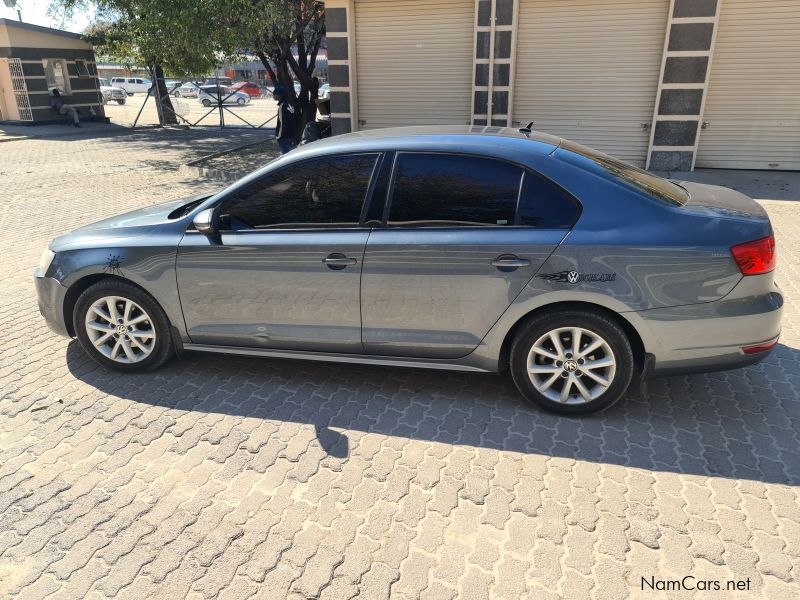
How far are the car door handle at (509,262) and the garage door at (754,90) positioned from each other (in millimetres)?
10050

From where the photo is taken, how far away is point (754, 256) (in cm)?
326

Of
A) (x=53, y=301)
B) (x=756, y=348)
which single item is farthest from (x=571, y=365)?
(x=53, y=301)

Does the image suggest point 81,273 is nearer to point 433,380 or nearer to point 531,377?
point 433,380

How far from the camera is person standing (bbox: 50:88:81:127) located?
74.8ft

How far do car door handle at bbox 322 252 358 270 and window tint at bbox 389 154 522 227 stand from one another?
351mm

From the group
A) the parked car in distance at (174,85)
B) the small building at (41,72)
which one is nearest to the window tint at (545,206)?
the parked car in distance at (174,85)

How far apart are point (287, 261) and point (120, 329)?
137 centimetres

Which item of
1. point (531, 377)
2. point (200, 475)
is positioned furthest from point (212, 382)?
point (531, 377)

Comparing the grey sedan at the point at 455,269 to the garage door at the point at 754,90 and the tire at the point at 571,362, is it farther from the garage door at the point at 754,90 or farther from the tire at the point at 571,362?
the garage door at the point at 754,90

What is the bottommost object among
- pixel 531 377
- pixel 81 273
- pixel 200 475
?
pixel 200 475

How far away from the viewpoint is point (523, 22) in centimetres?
1152

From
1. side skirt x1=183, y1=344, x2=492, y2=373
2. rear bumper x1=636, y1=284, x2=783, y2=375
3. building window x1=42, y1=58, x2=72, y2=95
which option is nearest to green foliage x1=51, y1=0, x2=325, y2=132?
building window x1=42, y1=58, x2=72, y2=95

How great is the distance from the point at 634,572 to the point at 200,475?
2172 mm

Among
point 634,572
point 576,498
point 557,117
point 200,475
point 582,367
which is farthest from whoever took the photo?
point 557,117
